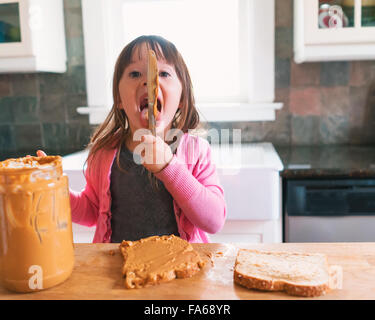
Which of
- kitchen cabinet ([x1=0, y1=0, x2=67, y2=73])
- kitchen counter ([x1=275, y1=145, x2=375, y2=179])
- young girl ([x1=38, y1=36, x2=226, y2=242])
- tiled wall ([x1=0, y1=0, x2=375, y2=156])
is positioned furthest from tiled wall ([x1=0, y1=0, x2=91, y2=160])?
kitchen counter ([x1=275, y1=145, x2=375, y2=179])

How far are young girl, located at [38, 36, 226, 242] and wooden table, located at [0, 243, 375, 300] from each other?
0.30 m

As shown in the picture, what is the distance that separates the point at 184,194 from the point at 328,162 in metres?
0.93

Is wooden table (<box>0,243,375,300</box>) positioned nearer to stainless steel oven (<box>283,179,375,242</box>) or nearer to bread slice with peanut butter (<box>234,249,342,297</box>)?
bread slice with peanut butter (<box>234,249,342,297</box>)

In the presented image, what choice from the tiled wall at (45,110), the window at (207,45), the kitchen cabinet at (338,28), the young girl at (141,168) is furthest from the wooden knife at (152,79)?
the tiled wall at (45,110)

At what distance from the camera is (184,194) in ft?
2.90

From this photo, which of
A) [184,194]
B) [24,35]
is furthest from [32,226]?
[24,35]

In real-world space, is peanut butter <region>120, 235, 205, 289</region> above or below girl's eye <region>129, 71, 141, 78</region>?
below

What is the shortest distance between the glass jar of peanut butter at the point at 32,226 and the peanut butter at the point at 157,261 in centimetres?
11

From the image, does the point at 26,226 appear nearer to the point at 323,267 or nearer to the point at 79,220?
the point at 323,267

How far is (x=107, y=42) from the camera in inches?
82.7

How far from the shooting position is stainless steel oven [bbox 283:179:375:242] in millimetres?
1480

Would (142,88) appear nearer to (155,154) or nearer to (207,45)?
(155,154)

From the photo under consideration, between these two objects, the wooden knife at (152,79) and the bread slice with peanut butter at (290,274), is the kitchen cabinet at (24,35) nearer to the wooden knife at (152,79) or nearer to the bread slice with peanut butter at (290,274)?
the wooden knife at (152,79)

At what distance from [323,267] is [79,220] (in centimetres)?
76
